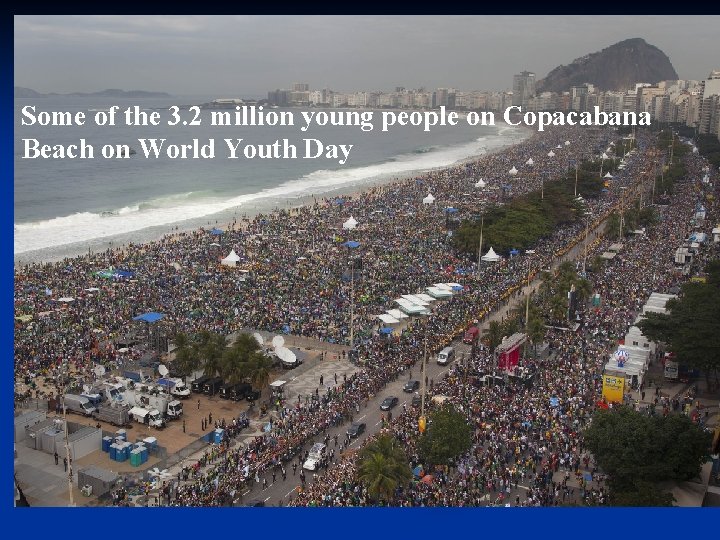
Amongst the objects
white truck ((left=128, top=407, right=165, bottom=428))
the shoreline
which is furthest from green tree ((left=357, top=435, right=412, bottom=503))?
the shoreline

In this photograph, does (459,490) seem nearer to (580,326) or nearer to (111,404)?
(111,404)

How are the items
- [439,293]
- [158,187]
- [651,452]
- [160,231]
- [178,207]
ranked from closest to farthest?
1. [651,452]
2. [439,293]
3. [160,231]
4. [178,207]
5. [158,187]

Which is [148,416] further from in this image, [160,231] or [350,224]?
[160,231]

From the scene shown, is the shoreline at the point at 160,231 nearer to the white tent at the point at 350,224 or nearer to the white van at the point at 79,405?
the white tent at the point at 350,224

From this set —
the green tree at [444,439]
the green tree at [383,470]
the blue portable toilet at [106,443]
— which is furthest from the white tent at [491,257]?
the blue portable toilet at [106,443]

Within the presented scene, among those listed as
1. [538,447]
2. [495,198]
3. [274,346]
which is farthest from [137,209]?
[538,447]

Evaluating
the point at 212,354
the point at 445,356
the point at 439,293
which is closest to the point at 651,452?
the point at 445,356
